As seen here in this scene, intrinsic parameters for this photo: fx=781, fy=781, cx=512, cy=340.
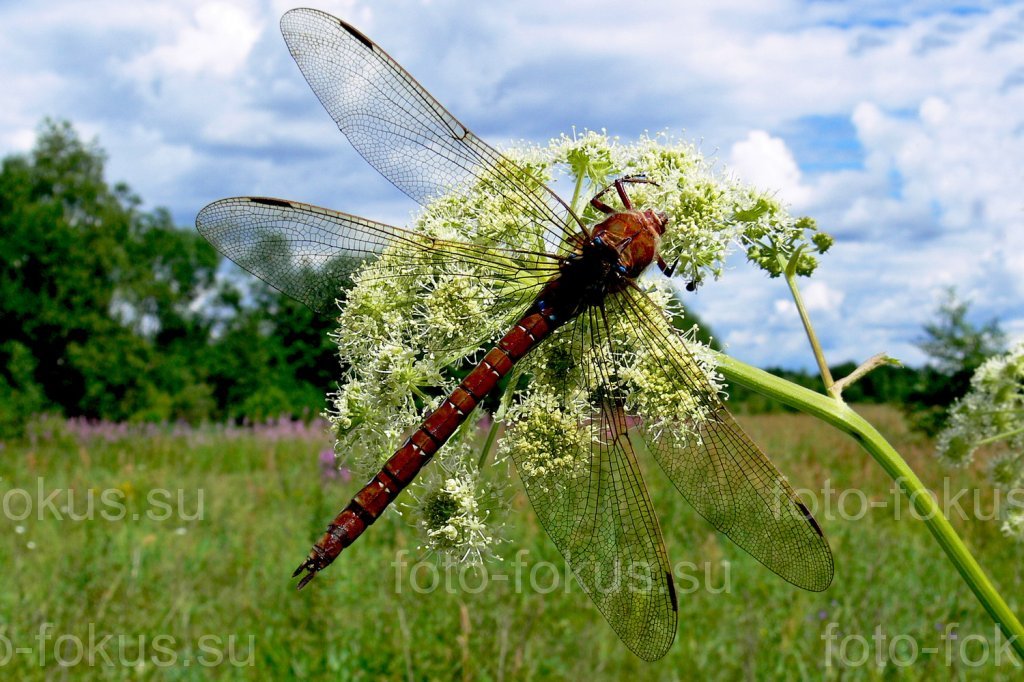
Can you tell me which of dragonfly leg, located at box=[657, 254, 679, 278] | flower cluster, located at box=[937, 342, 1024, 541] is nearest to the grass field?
flower cluster, located at box=[937, 342, 1024, 541]

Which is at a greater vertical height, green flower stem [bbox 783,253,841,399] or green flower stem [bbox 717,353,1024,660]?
green flower stem [bbox 783,253,841,399]

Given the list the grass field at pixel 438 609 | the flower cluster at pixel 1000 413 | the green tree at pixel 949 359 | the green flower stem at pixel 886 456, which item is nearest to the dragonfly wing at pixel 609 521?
the green flower stem at pixel 886 456

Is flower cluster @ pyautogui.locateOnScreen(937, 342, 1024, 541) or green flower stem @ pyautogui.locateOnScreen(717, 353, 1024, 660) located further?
flower cluster @ pyautogui.locateOnScreen(937, 342, 1024, 541)

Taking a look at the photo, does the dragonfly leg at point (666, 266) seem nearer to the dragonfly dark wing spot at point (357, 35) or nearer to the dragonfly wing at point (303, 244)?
the dragonfly wing at point (303, 244)

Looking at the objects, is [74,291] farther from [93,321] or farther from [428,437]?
[428,437]

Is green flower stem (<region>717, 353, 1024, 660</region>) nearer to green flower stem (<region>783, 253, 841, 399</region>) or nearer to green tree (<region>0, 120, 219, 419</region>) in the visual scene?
green flower stem (<region>783, 253, 841, 399</region>)

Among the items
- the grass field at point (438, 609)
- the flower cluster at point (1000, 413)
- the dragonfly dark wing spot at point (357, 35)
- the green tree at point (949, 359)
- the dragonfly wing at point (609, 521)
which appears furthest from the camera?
the green tree at point (949, 359)

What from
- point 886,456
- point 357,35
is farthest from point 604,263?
point 357,35
